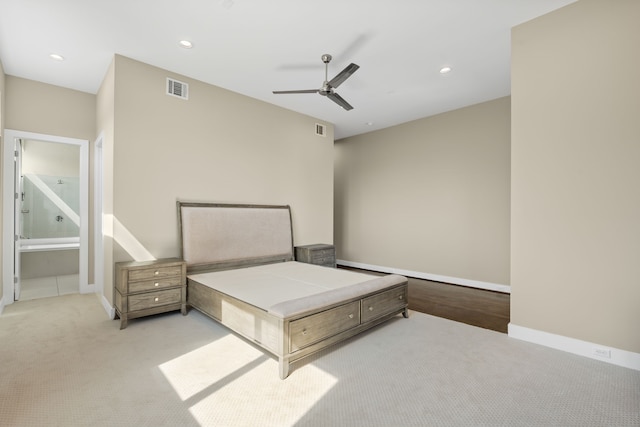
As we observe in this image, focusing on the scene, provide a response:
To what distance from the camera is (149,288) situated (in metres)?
3.26

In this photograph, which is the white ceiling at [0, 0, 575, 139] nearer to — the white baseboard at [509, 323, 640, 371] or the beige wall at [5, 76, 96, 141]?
the beige wall at [5, 76, 96, 141]

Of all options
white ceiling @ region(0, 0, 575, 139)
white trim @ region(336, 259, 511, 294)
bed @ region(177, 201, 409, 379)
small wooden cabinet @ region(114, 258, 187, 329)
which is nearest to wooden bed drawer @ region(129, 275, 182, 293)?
small wooden cabinet @ region(114, 258, 187, 329)

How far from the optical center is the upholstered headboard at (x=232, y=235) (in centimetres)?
388

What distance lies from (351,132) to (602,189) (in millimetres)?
4973

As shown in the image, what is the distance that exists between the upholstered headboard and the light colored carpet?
1097 millimetres

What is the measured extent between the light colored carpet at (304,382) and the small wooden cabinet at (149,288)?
238 millimetres

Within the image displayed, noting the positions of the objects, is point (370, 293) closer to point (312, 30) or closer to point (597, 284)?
point (597, 284)

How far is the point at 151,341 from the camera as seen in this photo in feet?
9.28

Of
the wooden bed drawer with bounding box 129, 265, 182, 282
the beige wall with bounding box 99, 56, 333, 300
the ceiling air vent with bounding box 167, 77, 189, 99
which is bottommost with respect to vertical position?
the wooden bed drawer with bounding box 129, 265, 182, 282

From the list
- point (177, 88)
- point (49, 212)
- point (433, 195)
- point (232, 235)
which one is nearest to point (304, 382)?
point (232, 235)

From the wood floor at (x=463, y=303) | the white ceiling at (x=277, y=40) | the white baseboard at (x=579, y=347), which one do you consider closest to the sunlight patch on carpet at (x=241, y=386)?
the white baseboard at (x=579, y=347)

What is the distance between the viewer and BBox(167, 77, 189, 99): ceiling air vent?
387 cm

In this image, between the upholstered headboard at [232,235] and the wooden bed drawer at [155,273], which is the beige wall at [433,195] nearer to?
the upholstered headboard at [232,235]

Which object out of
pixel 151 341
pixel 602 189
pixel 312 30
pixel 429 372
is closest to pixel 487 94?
pixel 602 189
